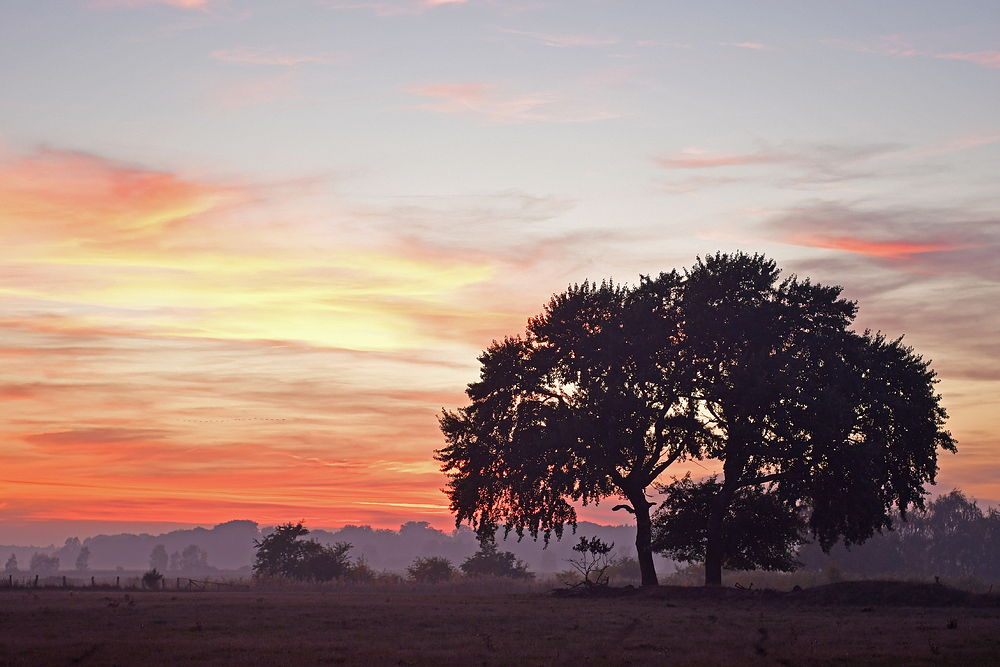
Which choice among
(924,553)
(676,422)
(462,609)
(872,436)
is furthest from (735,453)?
(924,553)

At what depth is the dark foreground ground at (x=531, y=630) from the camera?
24938mm

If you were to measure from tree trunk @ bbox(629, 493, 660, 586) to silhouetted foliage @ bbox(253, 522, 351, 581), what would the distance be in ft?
142

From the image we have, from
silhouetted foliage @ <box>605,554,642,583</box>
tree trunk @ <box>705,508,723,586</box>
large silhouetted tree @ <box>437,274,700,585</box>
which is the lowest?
silhouetted foliage @ <box>605,554,642,583</box>

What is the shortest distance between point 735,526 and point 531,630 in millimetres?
23044

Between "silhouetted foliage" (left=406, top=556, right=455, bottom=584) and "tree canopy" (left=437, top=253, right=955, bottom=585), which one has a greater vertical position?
"tree canopy" (left=437, top=253, right=955, bottom=585)

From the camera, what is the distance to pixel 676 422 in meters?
50.4

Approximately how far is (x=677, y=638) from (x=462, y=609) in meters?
14.5

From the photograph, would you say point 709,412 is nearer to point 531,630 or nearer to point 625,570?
point 531,630

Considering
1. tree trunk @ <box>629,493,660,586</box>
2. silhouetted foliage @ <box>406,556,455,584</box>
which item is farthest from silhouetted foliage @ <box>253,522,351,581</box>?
tree trunk @ <box>629,493,660,586</box>

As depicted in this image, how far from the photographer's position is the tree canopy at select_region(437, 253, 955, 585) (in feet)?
152

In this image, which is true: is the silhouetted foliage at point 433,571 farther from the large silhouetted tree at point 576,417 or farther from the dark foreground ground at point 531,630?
the dark foreground ground at point 531,630

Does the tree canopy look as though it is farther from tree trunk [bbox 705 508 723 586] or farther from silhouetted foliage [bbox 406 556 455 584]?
silhouetted foliage [bbox 406 556 455 584]

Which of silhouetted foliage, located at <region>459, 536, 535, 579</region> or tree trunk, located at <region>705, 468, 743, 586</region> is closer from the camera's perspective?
tree trunk, located at <region>705, 468, 743, 586</region>

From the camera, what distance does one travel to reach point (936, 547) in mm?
131500
